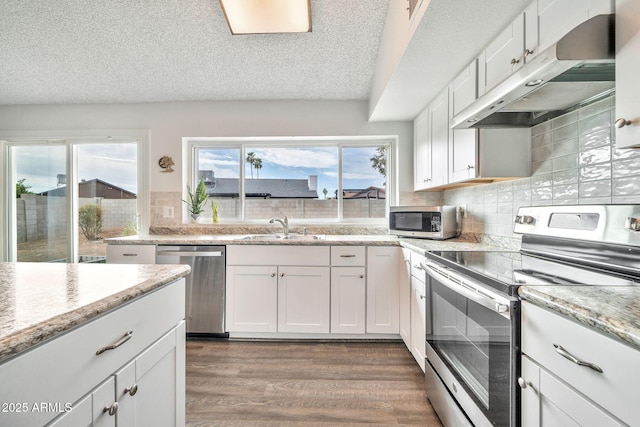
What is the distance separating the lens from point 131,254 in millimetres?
2664

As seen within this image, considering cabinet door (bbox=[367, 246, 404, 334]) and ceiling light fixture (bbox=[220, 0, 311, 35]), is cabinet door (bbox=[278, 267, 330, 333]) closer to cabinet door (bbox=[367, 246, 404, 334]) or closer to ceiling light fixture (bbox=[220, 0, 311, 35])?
cabinet door (bbox=[367, 246, 404, 334])

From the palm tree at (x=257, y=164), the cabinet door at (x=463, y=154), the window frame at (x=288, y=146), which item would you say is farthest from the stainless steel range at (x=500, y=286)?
the palm tree at (x=257, y=164)

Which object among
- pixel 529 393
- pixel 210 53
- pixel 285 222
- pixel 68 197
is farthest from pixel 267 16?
pixel 68 197

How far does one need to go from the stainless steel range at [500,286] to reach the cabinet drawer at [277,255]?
3.41 ft

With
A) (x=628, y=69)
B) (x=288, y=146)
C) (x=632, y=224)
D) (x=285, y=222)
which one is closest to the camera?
(x=628, y=69)

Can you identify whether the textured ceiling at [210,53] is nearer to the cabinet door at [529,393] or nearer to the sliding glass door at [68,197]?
the sliding glass door at [68,197]

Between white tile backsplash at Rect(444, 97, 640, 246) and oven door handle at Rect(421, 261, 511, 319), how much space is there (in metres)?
0.75

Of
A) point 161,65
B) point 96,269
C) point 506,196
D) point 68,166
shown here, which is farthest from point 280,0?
point 68,166

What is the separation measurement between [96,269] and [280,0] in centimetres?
170

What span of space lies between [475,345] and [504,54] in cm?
138

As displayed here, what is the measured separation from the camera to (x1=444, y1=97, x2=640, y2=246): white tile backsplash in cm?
131

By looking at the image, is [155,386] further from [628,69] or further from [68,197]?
[68,197]

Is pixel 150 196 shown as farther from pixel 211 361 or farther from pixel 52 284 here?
pixel 52 284

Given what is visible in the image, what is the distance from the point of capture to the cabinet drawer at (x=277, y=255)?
8.39 ft
